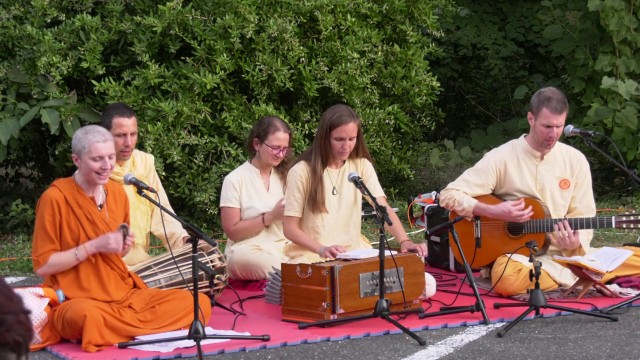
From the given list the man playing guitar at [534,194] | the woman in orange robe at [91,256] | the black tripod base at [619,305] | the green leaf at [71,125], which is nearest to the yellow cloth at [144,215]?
the woman in orange robe at [91,256]

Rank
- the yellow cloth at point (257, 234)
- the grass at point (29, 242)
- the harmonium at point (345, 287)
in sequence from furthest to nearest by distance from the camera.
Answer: the grass at point (29, 242) < the yellow cloth at point (257, 234) < the harmonium at point (345, 287)

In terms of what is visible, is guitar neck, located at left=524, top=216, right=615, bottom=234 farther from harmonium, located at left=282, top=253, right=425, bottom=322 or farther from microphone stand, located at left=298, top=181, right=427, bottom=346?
microphone stand, located at left=298, top=181, right=427, bottom=346

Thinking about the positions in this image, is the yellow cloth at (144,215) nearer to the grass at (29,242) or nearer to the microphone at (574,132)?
the grass at (29,242)

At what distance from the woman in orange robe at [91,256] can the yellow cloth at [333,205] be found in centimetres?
121

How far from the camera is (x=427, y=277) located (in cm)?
771

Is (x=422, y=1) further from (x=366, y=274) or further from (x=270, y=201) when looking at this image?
(x=366, y=274)

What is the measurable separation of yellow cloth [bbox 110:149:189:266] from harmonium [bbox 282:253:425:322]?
44.3 inches

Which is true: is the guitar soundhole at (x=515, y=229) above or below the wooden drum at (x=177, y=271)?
above

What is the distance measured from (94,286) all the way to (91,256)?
0.66 ft

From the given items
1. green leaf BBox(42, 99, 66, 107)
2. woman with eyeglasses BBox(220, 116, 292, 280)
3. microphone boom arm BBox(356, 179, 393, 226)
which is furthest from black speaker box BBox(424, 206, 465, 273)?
green leaf BBox(42, 99, 66, 107)

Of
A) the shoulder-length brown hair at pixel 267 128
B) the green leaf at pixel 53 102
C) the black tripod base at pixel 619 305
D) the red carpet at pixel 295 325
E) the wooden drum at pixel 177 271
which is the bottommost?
the red carpet at pixel 295 325

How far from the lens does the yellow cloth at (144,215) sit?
7875mm

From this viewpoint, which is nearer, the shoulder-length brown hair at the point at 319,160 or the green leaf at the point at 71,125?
the shoulder-length brown hair at the point at 319,160

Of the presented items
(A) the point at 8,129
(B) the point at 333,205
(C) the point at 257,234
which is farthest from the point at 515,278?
(A) the point at 8,129
